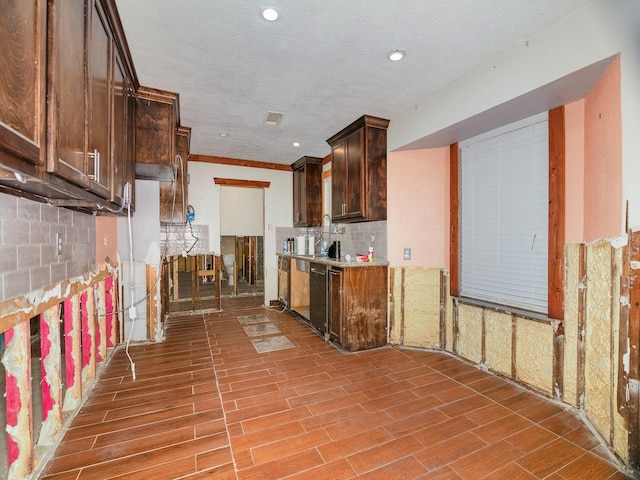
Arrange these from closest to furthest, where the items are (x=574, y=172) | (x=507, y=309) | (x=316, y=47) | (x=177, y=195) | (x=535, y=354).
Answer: (x=316, y=47), (x=574, y=172), (x=535, y=354), (x=507, y=309), (x=177, y=195)

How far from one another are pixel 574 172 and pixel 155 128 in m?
3.54

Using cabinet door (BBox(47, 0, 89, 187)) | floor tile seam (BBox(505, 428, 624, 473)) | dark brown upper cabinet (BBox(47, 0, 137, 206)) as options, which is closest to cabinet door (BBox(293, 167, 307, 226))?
dark brown upper cabinet (BBox(47, 0, 137, 206))

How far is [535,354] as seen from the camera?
2.46 meters

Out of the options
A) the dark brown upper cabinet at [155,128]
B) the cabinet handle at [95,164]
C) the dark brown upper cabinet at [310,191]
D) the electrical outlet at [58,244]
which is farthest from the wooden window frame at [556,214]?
the electrical outlet at [58,244]

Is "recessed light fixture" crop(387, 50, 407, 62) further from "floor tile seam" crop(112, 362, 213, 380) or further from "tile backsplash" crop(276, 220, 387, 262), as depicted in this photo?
"floor tile seam" crop(112, 362, 213, 380)

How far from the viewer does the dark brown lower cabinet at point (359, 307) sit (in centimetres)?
331

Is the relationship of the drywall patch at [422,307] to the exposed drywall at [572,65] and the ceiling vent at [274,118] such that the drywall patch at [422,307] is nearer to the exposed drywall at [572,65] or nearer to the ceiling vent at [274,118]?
the exposed drywall at [572,65]

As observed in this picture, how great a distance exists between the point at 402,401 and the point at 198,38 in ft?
9.89

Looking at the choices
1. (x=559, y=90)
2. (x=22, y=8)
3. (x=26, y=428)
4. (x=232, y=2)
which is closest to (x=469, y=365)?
(x=559, y=90)

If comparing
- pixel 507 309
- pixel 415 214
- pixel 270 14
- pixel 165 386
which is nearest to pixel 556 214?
pixel 507 309

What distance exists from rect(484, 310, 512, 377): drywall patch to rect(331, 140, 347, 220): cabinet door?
2010 millimetres

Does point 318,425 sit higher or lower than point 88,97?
lower

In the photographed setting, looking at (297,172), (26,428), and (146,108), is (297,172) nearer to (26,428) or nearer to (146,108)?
(146,108)

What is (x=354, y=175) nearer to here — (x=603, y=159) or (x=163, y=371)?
(x=603, y=159)
